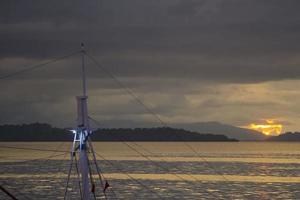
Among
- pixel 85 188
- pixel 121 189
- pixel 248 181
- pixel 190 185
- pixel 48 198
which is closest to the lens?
pixel 85 188

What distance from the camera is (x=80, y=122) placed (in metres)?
39.9

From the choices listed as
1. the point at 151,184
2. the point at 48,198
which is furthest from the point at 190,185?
the point at 48,198

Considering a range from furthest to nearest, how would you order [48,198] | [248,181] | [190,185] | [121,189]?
[248,181]
[190,185]
[121,189]
[48,198]

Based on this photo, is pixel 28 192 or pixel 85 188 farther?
pixel 28 192

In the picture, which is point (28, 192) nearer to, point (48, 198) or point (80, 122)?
point (48, 198)

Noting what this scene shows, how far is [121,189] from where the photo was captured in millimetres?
110938

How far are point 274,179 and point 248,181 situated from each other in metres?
8.92

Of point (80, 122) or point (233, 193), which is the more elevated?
point (80, 122)

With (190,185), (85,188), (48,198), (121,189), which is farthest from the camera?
(190,185)

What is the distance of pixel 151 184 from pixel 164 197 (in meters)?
26.5

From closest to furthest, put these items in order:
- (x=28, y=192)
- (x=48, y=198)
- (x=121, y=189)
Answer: (x=48, y=198), (x=28, y=192), (x=121, y=189)

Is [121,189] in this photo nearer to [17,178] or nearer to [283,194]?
[283,194]

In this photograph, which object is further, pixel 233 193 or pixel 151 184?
pixel 151 184

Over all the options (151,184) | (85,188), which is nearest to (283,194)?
(151,184)
